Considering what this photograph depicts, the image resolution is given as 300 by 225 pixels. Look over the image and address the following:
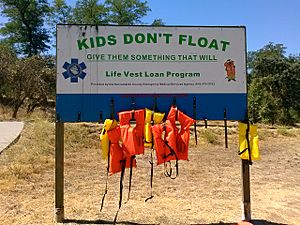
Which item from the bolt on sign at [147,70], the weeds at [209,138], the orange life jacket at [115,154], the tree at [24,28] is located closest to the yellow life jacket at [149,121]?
the bolt on sign at [147,70]

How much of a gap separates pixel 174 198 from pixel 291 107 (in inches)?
1469

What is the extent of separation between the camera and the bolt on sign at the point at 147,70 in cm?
499

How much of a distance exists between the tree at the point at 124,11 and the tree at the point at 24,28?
30.6ft

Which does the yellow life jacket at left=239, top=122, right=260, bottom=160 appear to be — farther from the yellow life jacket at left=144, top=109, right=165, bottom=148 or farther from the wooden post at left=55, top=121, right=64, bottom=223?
the wooden post at left=55, top=121, right=64, bottom=223

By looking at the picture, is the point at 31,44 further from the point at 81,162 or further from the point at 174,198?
the point at 174,198

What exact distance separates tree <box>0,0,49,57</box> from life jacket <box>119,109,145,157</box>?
45520mm

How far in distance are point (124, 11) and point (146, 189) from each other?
4843 cm

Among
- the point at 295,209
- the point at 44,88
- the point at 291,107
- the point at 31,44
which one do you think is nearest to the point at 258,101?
the point at 291,107

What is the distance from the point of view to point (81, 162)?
32.4 ft

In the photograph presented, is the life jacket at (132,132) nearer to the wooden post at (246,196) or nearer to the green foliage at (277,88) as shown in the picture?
the wooden post at (246,196)

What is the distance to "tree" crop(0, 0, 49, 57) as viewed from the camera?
1891 inches

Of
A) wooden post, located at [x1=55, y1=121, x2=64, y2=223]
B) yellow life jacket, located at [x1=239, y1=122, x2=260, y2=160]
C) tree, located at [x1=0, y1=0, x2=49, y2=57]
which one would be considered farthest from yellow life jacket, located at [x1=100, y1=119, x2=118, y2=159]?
tree, located at [x1=0, y1=0, x2=49, y2=57]

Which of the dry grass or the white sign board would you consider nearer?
the white sign board

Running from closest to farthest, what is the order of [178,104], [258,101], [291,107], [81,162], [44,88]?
[178,104] → [81,162] → [44,88] → [258,101] → [291,107]
